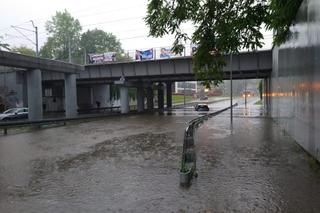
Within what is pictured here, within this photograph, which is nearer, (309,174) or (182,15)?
(309,174)

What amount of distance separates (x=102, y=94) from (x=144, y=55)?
98.9 ft

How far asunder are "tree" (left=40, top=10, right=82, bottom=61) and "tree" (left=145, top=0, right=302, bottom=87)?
298ft

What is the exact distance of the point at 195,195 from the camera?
796 centimetres

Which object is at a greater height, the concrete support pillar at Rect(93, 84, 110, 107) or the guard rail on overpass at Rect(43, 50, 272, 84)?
the guard rail on overpass at Rect(43, 50, 272, 84)

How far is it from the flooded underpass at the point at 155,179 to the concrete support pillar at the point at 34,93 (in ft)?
61.1

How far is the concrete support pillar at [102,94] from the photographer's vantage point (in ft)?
237

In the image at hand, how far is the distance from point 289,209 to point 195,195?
1972 millimetres

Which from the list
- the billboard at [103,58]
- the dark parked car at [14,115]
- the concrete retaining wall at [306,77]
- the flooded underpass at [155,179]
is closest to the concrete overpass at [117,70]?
the billboard at [103,58]

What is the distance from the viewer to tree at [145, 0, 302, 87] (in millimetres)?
9984

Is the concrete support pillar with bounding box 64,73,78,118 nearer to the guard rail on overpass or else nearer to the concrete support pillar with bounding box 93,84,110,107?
the guard rail on overpass

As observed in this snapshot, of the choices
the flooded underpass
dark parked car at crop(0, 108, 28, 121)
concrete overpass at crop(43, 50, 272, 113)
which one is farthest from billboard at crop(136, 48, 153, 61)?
the flooded underpass

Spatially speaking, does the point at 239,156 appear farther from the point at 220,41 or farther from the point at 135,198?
the point at 135,198

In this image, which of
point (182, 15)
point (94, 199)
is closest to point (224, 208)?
point (94, 199)

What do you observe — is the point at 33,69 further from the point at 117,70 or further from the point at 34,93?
the point at 117,70
